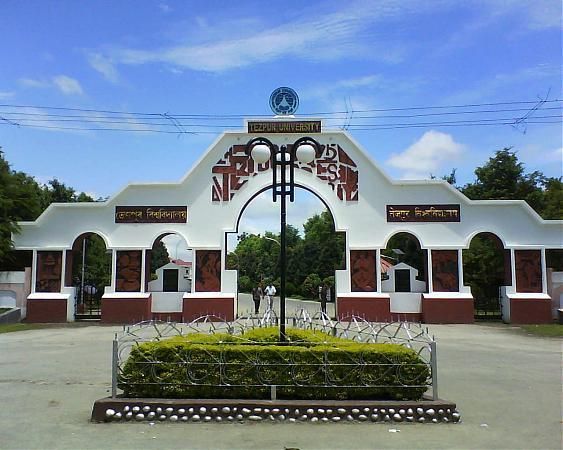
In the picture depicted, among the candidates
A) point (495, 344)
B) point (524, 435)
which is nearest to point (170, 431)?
point (524, 435)

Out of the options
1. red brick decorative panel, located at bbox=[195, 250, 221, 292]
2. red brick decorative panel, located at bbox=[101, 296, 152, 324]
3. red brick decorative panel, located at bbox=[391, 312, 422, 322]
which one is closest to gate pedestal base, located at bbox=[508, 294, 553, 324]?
red brick decorative panel, located at bbox=[391, 312, 422, 322]

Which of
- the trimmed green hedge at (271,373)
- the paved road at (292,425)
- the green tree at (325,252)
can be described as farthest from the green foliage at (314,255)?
the trimmed green hedge at (271,373)

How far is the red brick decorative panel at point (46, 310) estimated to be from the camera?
2191 centimetres

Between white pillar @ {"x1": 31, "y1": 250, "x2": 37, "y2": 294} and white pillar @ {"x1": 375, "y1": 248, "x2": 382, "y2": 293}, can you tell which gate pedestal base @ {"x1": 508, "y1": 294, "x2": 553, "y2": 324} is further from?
white pillar @ {"x1": 31, "y1": 250, "x2": 37, "y2": 294}

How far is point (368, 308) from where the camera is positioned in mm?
21328

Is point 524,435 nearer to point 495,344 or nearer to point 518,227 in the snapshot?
point 495,344

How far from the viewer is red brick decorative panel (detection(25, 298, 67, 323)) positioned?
71.9ft

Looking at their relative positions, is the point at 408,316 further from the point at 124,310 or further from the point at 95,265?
the point at 95,265

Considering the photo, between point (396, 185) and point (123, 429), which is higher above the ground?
point (396, 185)

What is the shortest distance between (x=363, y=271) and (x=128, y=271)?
32.2 ft

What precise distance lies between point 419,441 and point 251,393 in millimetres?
2253

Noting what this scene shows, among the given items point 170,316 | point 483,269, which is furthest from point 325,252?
point 170,316

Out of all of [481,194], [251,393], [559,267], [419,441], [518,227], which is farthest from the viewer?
[481,194]

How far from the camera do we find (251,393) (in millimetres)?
7105
